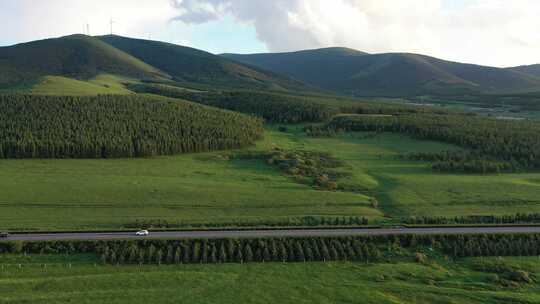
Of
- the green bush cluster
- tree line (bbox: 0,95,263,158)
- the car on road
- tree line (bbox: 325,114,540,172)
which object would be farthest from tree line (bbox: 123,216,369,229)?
tree line (bbox: 0,95,263,158)

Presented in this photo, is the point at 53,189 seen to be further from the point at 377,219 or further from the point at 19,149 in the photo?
the point at 377,219

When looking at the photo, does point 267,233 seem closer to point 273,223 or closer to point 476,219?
point 273,223

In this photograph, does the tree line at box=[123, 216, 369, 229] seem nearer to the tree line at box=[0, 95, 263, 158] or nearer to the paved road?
the paved road

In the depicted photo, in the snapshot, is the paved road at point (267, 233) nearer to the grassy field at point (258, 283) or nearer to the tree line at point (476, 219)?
the tree line at point (476, 219)

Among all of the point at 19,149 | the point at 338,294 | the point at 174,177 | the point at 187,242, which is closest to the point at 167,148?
the point at 174,177

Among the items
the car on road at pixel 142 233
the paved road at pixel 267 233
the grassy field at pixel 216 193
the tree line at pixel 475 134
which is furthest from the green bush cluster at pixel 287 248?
the tree line at pixel 475 134
